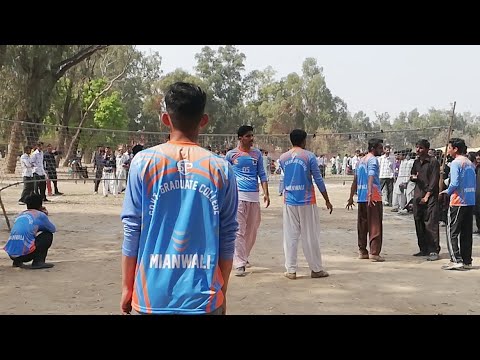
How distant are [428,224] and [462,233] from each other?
0.96 m

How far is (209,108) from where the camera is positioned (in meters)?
60.4

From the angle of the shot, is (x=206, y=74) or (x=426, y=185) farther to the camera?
(x=206, y=74)

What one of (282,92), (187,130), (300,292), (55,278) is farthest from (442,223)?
(282,92)

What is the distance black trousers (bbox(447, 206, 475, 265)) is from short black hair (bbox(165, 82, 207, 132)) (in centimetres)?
597

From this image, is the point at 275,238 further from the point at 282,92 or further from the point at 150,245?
the point at 282,92

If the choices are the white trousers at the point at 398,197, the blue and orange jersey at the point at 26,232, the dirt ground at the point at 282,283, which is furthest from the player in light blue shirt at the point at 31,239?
the white trousers at the point at 398,197

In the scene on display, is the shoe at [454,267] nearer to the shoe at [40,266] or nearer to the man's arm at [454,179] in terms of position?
the man's arm at [454,179]

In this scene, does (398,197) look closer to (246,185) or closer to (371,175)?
(371,175)

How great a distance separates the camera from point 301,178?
6867mm

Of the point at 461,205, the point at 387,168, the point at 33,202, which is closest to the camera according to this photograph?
the point at 461,205

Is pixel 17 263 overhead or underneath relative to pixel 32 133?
underneath

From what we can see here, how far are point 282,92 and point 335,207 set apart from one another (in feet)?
165

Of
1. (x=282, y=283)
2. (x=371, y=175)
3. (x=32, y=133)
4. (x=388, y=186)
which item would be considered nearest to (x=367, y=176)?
(x=371, y=175)

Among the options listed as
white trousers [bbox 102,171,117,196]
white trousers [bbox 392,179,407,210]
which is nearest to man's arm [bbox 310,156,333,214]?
white trousers [bbox 392,179,407,210]
